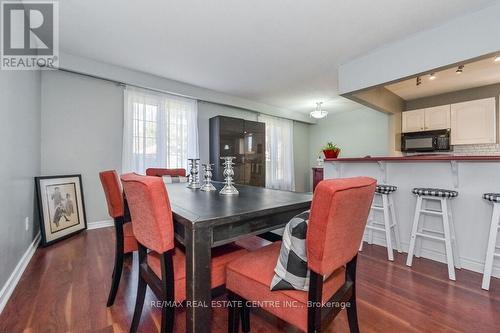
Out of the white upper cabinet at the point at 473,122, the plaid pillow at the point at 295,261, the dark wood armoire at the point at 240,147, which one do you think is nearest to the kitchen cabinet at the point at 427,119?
the white upper cabinet at the point at 473,122

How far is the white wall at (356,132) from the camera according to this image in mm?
5195

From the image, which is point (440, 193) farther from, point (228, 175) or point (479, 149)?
point (479, 149)

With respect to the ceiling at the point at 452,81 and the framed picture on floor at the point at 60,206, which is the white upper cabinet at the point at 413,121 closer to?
the ceiling at the point at 452,81

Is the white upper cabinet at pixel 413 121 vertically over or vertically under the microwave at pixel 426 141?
over

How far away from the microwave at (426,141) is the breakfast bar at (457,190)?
6.98ft

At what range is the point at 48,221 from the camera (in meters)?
2.58

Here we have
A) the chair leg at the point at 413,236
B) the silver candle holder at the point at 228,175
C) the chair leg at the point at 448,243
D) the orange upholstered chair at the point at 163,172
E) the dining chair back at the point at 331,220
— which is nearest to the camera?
the dining chair back at the point at 331,220

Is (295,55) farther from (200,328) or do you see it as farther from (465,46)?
(200,328)

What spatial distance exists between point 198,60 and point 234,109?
1.90 metres

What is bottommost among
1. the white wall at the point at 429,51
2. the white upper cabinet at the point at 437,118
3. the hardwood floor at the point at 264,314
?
the hardwood floor at the point at 264,314

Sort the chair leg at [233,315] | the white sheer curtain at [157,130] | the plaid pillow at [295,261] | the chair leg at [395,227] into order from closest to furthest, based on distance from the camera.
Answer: the plaid pillow at [295,261] → the chair leg at [233,315] → the chair leg at [395,227] → the white sheer curtain at [157,130]

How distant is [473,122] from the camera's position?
3695 millimetres

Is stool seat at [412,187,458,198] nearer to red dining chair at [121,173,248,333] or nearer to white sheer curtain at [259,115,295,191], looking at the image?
red dining chair at [121,173,248,333]

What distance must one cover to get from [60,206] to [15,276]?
47.8 inches
